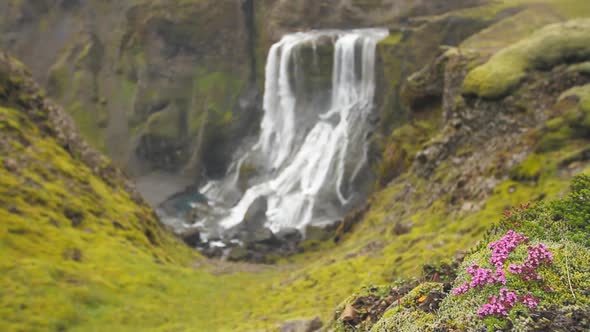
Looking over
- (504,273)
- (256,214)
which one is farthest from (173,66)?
(504,273)

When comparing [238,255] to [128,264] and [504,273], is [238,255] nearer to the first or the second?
[128,264]

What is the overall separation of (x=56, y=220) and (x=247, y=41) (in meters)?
80.4

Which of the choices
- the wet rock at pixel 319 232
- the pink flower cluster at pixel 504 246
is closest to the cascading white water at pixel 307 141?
the wet rock at pixel 319 232

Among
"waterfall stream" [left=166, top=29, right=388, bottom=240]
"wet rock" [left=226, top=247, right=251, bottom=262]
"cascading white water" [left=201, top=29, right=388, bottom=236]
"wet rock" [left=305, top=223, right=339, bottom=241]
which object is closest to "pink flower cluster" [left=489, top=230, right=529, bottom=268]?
"wet rock" [left=226, top=247, right=251, bottom=262]

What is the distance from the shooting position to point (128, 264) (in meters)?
28.9

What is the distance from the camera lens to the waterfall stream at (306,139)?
66625mm

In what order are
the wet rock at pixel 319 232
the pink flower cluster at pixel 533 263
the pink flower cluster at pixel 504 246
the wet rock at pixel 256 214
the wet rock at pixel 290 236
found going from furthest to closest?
the wet rock at pixel 256 214 → the wet rock at pixel 290 236 → the wet rock at pixel 319 232 → the pink flower cluster at pixel 504 246 → the pink flower cluster at pixel 533 263

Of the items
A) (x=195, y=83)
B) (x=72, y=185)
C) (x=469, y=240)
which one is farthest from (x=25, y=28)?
(x=469, y=240)

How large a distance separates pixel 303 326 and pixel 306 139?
2463 inches

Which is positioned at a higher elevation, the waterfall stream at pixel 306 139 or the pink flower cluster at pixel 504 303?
the waterfall stream at pixel 306 139

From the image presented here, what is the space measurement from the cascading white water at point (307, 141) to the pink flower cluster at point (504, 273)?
53.4 metres

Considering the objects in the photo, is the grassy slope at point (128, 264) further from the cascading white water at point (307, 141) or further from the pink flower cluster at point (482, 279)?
the cascading white water at point (307, 141)

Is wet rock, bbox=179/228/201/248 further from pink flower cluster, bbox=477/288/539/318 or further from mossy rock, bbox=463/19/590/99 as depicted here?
pink flower cluster, bbox=477/288/539/318

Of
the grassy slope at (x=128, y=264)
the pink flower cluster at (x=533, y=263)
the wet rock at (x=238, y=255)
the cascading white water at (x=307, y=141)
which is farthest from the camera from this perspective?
the cascading white water at (x=307, y=141)
